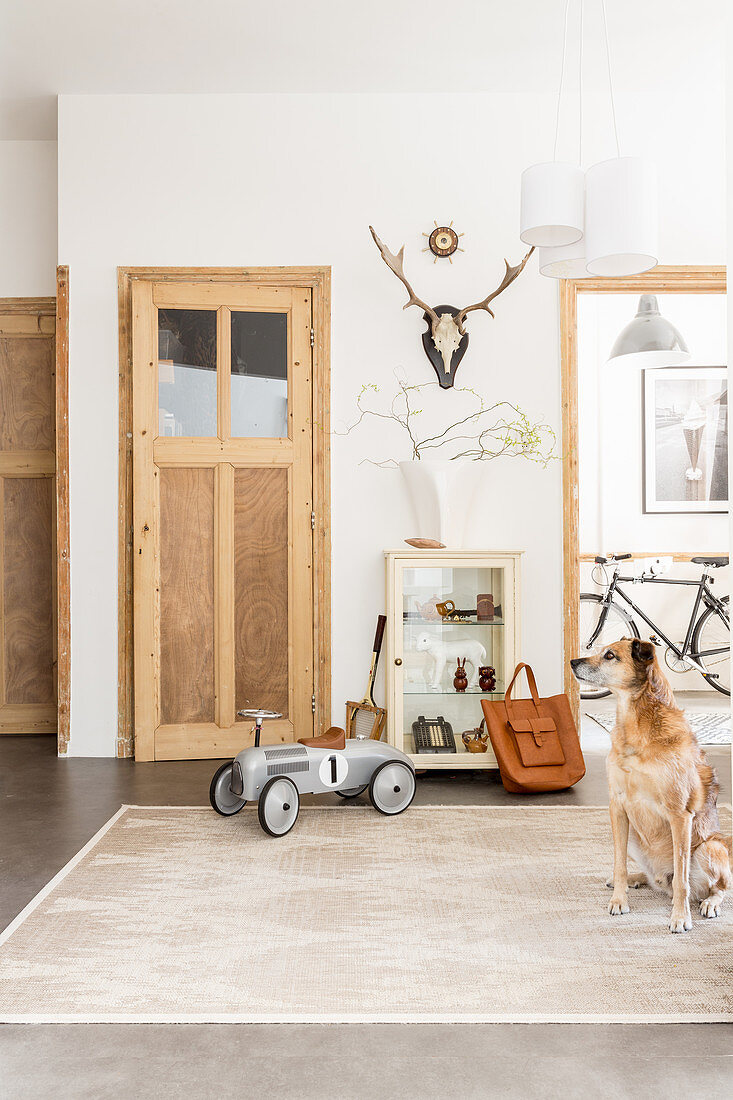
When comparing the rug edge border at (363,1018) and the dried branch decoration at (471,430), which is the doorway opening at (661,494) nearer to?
the dried branch decoration at (471,430)

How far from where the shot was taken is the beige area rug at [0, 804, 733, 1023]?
189 cm

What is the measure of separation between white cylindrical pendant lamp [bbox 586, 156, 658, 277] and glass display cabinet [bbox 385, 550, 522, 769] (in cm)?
169

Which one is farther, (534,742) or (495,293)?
(495,293)

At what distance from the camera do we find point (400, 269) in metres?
4.17

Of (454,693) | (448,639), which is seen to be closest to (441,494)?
(448,639)

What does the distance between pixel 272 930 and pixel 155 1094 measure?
68cm

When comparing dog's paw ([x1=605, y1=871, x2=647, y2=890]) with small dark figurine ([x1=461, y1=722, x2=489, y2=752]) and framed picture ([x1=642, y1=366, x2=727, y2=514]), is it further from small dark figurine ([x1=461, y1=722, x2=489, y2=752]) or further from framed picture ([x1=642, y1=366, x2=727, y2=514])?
framed picture ([x1=642, y1=366, x2=727, y2=514])

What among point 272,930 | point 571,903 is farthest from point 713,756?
point 272,930

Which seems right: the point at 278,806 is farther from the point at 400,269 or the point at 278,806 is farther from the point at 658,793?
the point at 400,269

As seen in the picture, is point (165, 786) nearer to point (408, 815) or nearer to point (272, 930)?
point (408, 815)

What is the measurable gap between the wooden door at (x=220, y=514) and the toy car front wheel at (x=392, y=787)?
3.61 ft

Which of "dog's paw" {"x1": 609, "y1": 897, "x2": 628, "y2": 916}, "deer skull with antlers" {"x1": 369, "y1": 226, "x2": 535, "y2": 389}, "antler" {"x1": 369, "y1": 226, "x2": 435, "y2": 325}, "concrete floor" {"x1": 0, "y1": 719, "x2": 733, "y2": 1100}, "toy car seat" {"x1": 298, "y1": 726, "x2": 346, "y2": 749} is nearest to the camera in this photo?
"concrete floor" {"x1": 0, "y1": 719, "x2": 733, "y2": 1100}

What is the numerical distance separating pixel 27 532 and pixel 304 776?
2.73 metres

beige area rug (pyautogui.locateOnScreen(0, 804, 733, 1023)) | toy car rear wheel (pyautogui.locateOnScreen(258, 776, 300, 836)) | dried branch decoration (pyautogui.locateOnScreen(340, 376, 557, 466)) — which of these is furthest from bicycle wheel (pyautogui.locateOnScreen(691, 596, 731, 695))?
toy car rear wheel (pyautogui.locateOnScreen(258, 776, 300, 836))
